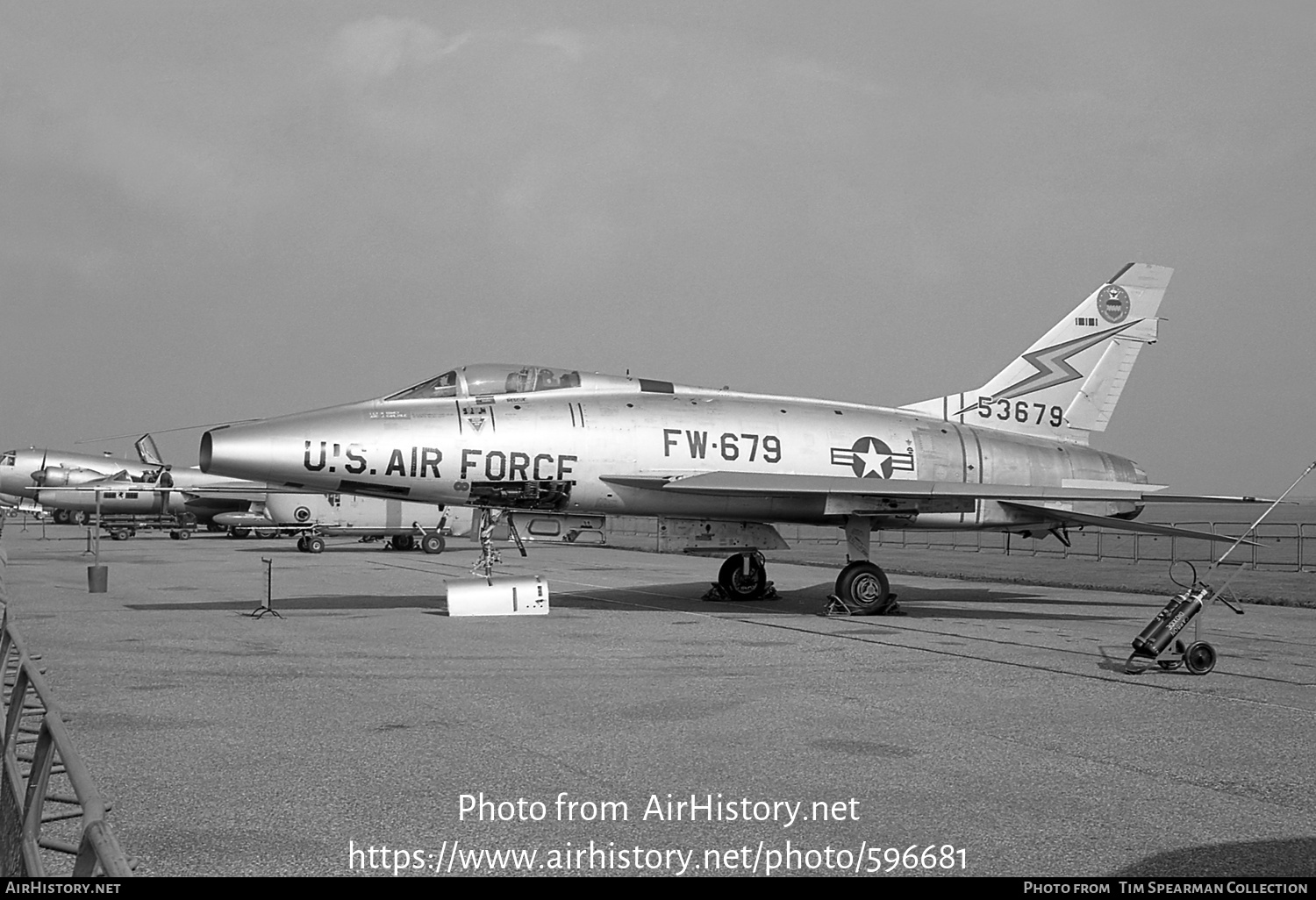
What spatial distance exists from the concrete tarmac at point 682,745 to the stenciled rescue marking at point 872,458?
100 inches

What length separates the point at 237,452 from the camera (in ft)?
44.7

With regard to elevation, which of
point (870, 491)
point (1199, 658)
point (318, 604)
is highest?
point (870, 491)

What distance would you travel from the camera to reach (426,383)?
1528 centimetres

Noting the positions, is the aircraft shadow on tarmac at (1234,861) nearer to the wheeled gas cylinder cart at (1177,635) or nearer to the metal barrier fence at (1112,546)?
the wheeled gas cylinder cart at (1177,635)

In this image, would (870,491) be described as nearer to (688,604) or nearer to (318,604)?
(688,604)

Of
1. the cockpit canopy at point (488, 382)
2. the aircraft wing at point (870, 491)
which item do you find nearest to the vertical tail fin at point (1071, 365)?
the aircraft wing at point (870, 491)

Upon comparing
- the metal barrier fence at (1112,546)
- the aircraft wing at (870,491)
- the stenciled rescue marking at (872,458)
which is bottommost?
the metal barrier fence at (1112,546)

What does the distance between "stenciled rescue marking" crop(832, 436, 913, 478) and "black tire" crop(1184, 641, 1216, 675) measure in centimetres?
681

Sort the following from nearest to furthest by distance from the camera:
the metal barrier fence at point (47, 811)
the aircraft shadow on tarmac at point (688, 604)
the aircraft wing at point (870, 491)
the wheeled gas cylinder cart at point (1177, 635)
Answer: the metal barrier fence at point (47, 811) < the wheeled gas cylinder cart at point (1177, 635) < the aircraft wing at point (870, 491) < the aircraft shadow on tarmac at point (688, 604)

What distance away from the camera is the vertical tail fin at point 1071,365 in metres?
19.6

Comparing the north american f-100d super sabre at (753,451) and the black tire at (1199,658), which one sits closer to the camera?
the black tire at (1199,658)

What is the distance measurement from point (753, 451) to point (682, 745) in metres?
9.29

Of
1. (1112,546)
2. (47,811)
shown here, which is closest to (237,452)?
(47,811)
